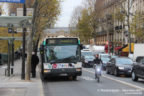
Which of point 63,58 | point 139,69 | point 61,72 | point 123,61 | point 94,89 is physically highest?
point 63,58

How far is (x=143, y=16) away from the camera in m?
49.7

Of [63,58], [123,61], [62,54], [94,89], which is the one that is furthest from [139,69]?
[123,61]

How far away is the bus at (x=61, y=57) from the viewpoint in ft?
71.5

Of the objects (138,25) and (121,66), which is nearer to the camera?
(121,66)

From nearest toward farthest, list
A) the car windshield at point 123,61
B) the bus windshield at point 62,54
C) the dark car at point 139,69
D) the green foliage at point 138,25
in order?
1. the dark car at point 139,69
2. the bus windshield at point 62,54
3. the car windshield at point 123,61
4. the green foliage at point 138,25

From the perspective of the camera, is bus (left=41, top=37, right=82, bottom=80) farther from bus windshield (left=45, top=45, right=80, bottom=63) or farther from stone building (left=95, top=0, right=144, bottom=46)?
stone building (left=95, top=0, right=144, bottom=46)

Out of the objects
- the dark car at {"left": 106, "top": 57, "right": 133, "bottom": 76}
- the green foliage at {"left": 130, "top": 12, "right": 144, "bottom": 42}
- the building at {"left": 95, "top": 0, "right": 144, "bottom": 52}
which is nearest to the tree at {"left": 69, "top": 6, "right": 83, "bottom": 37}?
the building at {"left": 95, "top": 0, "right": 144, "bottom": 52}

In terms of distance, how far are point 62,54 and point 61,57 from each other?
0.70 ft

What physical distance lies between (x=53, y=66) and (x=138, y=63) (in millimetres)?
5351

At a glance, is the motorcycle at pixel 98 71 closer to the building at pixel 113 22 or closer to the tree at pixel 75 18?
the building at pixel 113 22

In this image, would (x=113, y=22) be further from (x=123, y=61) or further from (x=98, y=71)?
(x=98, y=71)

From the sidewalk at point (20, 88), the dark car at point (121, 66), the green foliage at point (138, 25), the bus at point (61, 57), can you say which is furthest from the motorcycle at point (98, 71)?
the green foliage at point (138, 25)

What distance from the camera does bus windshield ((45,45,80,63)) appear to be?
21.9 meters

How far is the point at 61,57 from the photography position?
2192 cm
